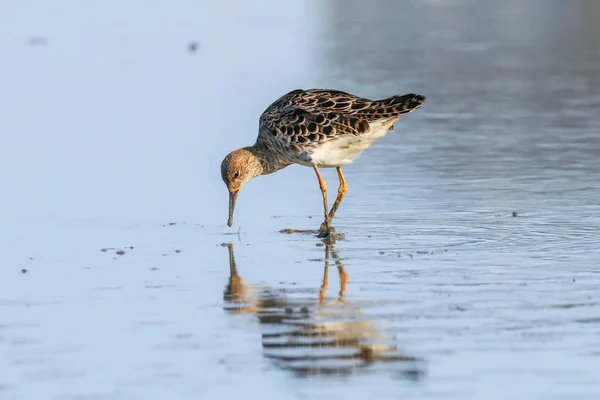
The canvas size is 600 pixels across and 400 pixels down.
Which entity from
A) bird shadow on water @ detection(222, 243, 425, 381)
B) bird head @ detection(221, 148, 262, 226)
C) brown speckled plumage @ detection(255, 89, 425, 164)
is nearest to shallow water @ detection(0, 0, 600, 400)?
bird shadow on water @ detection(222, 243, 425, 381)

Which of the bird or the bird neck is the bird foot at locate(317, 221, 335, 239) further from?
the bird neck

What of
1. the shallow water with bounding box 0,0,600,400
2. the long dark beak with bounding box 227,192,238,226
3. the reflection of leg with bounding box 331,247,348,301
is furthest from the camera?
the long dark beak with bounding box 227,192,238,226

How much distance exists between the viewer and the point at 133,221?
1255cm

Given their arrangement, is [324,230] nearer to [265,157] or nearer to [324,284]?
[265,157]

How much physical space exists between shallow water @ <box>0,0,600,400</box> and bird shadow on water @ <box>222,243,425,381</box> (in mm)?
21

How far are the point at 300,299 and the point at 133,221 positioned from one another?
11.7 ft

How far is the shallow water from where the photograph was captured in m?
7.71

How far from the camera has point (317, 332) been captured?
8438 millimetres

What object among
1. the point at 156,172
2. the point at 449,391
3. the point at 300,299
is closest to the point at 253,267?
the point at 300,299

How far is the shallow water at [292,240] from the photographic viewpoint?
25.3ft

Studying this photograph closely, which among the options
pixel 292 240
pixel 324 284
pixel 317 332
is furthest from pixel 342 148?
pixel 317 332

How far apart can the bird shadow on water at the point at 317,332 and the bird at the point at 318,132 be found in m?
2.02

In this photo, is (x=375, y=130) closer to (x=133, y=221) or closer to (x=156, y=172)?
(x=133, y=221)

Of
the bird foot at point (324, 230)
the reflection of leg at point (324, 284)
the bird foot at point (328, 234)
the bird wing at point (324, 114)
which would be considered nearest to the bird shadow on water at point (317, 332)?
the reflection of leg at point (324, 284)
